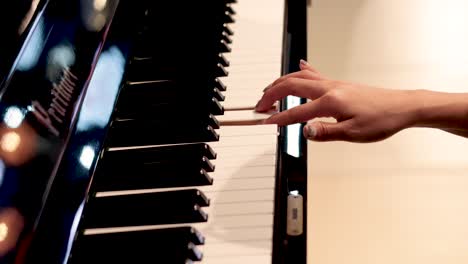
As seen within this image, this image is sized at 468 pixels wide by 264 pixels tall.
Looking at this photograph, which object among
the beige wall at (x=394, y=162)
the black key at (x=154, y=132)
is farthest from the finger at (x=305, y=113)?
the beige wall at (x=394, y=162)

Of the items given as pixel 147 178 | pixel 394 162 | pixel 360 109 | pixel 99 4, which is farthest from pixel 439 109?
pixel 394 162

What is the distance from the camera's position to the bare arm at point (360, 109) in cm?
92

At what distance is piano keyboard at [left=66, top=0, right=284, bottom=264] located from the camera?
2.50 ft

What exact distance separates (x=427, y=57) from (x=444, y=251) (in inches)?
29.3

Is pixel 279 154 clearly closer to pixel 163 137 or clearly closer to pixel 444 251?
pixel 163 137

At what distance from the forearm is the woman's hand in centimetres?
1

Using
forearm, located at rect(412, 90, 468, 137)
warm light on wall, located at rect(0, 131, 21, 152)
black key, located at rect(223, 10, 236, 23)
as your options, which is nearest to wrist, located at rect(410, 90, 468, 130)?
forearm, located at rect(412, 90, 468, 137)

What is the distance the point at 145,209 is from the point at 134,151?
0.39 feet

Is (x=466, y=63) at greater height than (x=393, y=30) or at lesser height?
lesser

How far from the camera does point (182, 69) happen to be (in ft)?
3.51

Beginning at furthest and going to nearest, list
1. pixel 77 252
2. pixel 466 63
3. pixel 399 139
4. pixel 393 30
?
1. pixel 393 30
2. pixel 466 63
3. pixel 399 139
4. pixel 77 252

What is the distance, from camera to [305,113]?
3.05 feet

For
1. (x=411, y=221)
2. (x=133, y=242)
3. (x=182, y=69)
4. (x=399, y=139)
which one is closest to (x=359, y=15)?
(x=399, y=139)

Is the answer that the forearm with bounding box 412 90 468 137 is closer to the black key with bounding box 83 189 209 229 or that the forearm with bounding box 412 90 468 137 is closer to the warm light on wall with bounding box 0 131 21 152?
the black key with bounding box 83 189 209 229
